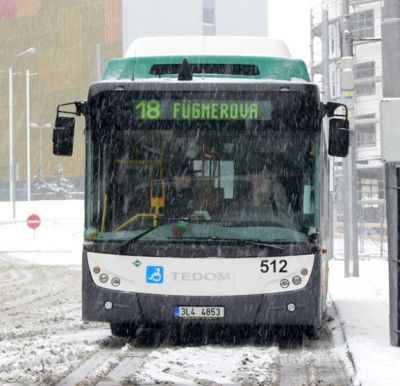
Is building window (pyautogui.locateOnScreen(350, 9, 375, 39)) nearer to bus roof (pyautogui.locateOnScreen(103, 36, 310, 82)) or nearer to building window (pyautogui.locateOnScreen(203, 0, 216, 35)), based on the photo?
building window (pyautogui.locateOnScreen(203, 0, 216, 35))

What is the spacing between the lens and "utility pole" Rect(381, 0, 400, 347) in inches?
381

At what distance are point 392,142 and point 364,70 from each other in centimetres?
5237

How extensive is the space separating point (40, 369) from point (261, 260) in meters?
2.72

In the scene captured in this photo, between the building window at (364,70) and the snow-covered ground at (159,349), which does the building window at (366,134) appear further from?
the snow-covered ground at (159,349)

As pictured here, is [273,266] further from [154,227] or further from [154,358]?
[154,358]

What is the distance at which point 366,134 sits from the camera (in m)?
61.4

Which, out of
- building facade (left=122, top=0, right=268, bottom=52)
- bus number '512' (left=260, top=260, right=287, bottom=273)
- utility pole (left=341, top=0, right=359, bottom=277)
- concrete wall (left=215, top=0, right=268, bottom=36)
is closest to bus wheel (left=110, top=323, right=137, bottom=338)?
bus number '512' (left=260, top=260, right=287, bottom=273)

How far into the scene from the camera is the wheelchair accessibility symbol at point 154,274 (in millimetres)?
10266

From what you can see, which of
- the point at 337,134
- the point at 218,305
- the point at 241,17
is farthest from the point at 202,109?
the point at 241,17

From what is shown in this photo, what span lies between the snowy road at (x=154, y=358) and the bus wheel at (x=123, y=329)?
0.08 meters

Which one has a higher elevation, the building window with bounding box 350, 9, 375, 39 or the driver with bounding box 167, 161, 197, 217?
the building window with bounding box 350, 9, 375, 39

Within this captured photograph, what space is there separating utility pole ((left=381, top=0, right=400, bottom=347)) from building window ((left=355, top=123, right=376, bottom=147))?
50802 mm

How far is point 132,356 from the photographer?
958 centimetres

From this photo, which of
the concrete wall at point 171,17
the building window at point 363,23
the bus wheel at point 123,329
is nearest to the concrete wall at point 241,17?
the concrete wall at point 171,17
